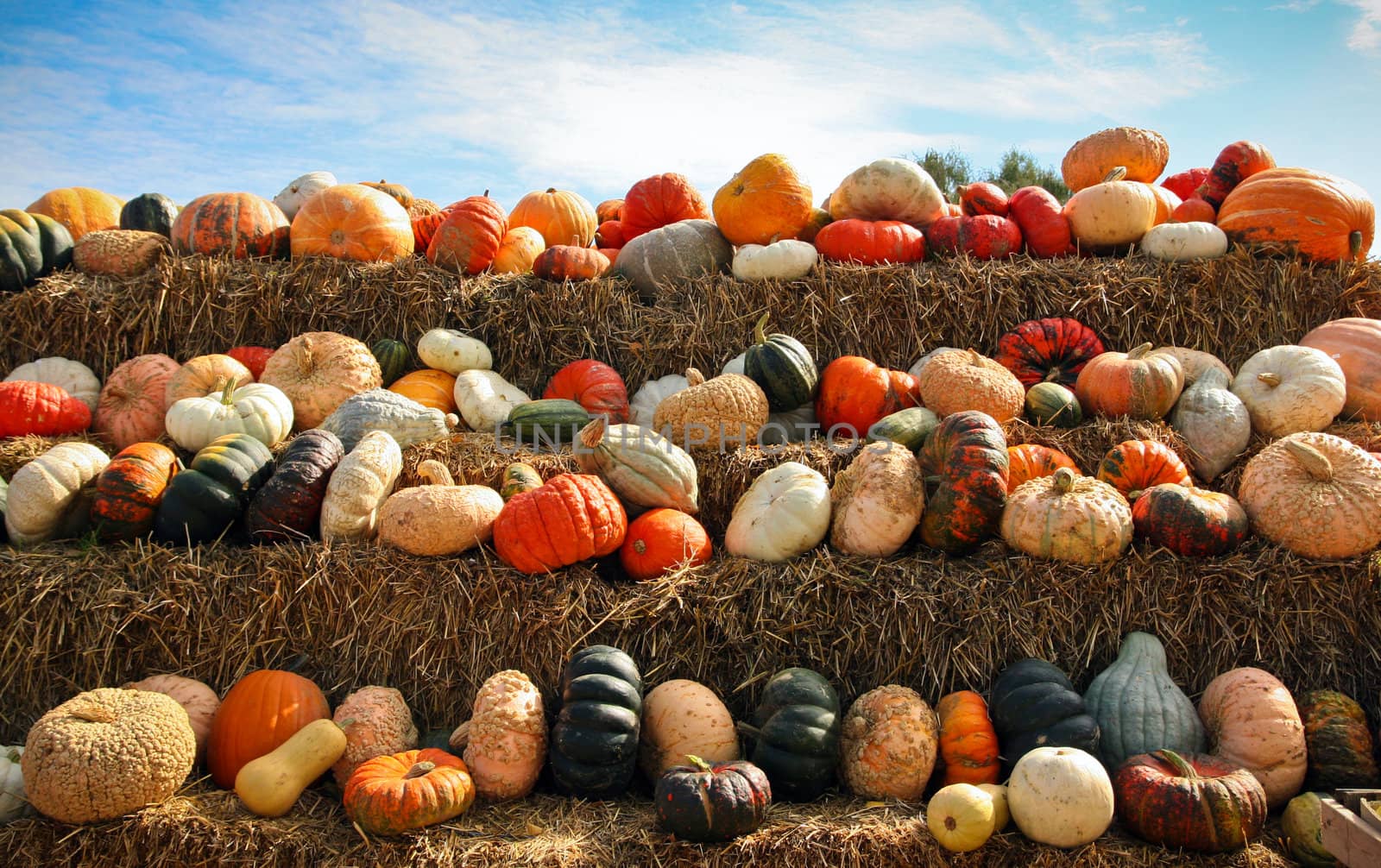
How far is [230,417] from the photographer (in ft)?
16.5

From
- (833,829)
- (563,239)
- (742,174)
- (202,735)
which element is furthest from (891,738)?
(563,239)

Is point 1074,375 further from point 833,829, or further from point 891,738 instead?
point 833,829

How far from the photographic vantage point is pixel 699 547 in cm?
445

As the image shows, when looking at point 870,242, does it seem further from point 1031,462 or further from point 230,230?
point 230,230

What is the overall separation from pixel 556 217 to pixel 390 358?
7.70ft

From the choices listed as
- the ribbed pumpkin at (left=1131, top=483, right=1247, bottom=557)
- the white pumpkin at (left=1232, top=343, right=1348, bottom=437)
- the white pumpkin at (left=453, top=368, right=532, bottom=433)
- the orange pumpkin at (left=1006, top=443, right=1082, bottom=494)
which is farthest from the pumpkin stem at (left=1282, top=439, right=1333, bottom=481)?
the white pumpkin at (left=453, top=368, right=532, bottom=433)

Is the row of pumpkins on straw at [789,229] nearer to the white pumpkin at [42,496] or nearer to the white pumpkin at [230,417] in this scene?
the white pumpkin at [230,417]

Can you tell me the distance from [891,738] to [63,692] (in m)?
3.64

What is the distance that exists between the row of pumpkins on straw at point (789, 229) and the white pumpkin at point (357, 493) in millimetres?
2310

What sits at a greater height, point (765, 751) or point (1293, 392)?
point (1293, 392)

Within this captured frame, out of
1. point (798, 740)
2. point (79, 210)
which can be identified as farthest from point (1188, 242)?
point (79, 210)

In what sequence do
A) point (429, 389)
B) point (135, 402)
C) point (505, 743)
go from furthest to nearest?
1. point (429, 389)
2. point (135, 402)
3. point (505, 743)

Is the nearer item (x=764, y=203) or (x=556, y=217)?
(x=764, y=203)

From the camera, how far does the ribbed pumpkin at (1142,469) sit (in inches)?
177
